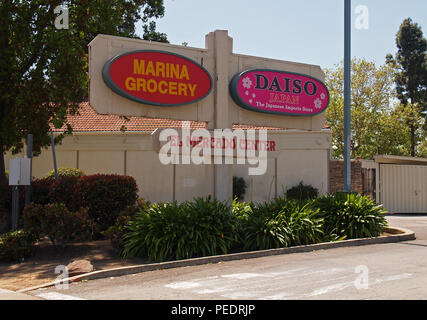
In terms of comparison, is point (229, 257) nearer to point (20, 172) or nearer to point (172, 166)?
point (20, 172)

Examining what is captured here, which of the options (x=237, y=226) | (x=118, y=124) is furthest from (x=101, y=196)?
(x=118, y=124)

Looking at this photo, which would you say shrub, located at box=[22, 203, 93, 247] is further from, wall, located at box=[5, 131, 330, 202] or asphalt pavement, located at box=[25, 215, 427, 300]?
wall, located at box=[5, 131, 330, 202]

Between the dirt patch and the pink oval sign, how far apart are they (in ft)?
16.9

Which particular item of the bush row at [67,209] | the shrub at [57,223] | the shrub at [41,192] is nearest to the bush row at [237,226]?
the shrub at [57,223]

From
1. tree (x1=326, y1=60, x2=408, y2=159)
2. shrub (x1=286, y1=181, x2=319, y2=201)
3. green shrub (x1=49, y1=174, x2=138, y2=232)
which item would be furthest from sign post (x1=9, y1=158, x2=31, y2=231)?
tree (x1=326, y1=60, x2=408, y2=159)

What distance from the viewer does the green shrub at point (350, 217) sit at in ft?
42.6

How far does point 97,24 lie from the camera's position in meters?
15.9

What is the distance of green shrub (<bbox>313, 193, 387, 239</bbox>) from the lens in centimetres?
1299

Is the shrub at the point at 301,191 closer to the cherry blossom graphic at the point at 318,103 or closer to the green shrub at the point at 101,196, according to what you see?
the cherry blossom graphic at the point at 318,103

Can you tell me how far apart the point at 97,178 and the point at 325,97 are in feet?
22.9

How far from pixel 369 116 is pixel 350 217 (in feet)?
83.6

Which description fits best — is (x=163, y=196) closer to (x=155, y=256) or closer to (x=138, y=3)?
(x=138, y=3)

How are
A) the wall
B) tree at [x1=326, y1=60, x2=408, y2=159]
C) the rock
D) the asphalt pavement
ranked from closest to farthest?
the asphalt pavement
the rock
the wall
tree at [x1=326, y1=60, x2=408, y2=159]

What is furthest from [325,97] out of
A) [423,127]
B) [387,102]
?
[423,127]
